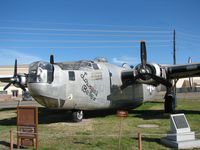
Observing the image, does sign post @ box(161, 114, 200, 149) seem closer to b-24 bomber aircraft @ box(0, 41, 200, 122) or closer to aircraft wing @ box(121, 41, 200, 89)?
b-24 bomber aircraft @ box(0, 41, 200, 122)

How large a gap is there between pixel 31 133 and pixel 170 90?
A: 13.8 meters

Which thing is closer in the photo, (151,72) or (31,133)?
(31,133)

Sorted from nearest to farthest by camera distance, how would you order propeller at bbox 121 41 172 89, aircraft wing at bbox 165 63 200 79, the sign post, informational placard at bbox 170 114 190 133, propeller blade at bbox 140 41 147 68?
the sign post, informational placard at bbox 170 114 190 133, propeller at bbox 121 41 172 89, propeller blade at bbox 140 41 147 68, aircraft wing at bbox 165 63 200 79

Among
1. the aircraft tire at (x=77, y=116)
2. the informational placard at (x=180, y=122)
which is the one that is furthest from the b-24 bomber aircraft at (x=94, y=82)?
the informational placard at (x=180, y=122)

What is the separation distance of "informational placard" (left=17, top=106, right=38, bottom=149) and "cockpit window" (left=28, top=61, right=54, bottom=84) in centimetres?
367

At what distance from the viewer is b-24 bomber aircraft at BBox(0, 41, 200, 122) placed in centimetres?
1578

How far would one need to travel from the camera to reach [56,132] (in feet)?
48.6

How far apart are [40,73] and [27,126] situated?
14.2 feet

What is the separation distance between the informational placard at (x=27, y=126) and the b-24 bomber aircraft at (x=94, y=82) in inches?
145

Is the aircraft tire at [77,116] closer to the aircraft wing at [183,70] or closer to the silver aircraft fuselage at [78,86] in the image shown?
the silver aircraft fuselage at [78,86]

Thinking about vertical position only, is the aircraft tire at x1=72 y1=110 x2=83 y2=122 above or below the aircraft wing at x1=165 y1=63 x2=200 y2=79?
below

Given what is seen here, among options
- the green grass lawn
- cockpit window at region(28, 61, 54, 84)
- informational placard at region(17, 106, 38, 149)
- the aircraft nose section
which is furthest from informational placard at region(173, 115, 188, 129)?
cockpit window at region(28, 61, 54, 84)

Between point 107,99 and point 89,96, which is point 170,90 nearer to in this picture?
point 107,99

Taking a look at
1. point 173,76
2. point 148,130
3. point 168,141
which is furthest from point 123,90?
point 168,141
